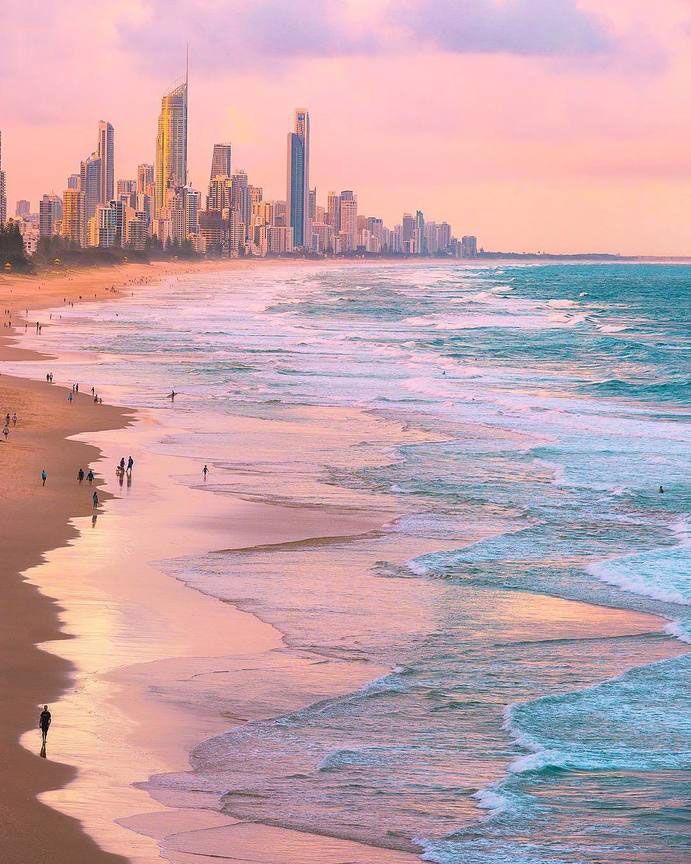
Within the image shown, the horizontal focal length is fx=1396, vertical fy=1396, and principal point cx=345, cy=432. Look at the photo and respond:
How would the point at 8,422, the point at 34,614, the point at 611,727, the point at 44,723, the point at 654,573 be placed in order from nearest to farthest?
the point at 44,723 → the point at 611,727 → the point at 34,614 → the point at 654,573 → the point at 8,422

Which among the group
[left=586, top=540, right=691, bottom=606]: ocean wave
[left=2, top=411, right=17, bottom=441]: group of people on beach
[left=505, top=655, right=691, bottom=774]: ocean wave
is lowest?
[left=505, top=655, right=691, bottom=774]: ocean wave

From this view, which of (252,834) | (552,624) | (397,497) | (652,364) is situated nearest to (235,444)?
(397,497)

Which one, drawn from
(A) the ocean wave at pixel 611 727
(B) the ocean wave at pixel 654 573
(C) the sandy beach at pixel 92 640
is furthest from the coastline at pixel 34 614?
(B) the ocean wave at pixel 654 573

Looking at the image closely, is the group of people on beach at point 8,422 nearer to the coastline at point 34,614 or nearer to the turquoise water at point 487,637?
the coastline at point 34,614

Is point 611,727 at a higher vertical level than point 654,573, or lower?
lower

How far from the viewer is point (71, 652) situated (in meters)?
26.1

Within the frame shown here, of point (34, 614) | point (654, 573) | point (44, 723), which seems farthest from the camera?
point (654, 573)

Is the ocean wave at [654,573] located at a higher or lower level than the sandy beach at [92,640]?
higher

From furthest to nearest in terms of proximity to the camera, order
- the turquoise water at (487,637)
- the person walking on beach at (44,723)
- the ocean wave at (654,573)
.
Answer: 1. the ocean wave at (654,573)
2. the person walking on beach at (44,723)
3. the turquoise water at (487,637)

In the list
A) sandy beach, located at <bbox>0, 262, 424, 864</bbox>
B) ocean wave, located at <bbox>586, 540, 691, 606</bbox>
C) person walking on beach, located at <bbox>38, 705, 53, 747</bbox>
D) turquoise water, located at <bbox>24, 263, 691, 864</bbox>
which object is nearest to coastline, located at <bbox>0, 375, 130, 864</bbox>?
sandy beach, located at <bbox>0, 262, 424, 864</bbox>

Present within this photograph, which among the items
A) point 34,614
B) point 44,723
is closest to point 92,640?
point 34,614

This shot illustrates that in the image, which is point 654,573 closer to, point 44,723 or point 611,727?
point 611,727

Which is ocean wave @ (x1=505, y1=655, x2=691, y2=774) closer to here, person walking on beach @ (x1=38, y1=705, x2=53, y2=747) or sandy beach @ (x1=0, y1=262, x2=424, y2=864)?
sandy beach @ (x1=0, y1=262, x2=424, y2=864)

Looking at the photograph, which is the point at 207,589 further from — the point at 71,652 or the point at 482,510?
the point at 482,510
